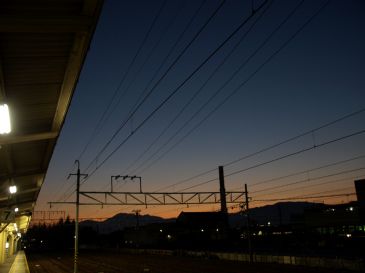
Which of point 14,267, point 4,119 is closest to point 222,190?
point 14,267

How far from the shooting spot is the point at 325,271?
2947 centimetres

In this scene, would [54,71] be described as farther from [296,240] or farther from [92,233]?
[92,233]

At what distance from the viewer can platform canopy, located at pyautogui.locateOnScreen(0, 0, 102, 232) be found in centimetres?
560

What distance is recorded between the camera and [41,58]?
23.1ft

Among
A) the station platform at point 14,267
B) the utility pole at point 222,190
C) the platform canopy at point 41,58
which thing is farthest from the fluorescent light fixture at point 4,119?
the utility pole at point 222,190

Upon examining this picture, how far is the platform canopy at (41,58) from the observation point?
18.4 feet

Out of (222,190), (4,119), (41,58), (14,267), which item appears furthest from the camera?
(222,190)

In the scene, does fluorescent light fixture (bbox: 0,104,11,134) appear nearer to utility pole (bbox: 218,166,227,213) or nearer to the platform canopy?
the platform canopy

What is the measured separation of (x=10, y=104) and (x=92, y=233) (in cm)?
13483

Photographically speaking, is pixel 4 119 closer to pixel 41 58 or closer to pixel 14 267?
pixel 41 58

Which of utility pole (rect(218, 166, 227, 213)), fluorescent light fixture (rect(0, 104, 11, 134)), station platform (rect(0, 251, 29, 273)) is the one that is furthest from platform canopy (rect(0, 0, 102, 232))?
utility pole (rect(218, 166, 227, 213))

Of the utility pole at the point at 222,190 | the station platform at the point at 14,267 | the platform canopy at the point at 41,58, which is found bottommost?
the station platform at the point at 14,267

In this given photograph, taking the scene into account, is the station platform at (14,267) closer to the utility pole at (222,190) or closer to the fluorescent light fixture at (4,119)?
the utility pole at (222,190)

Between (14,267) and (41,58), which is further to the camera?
(14,267)
